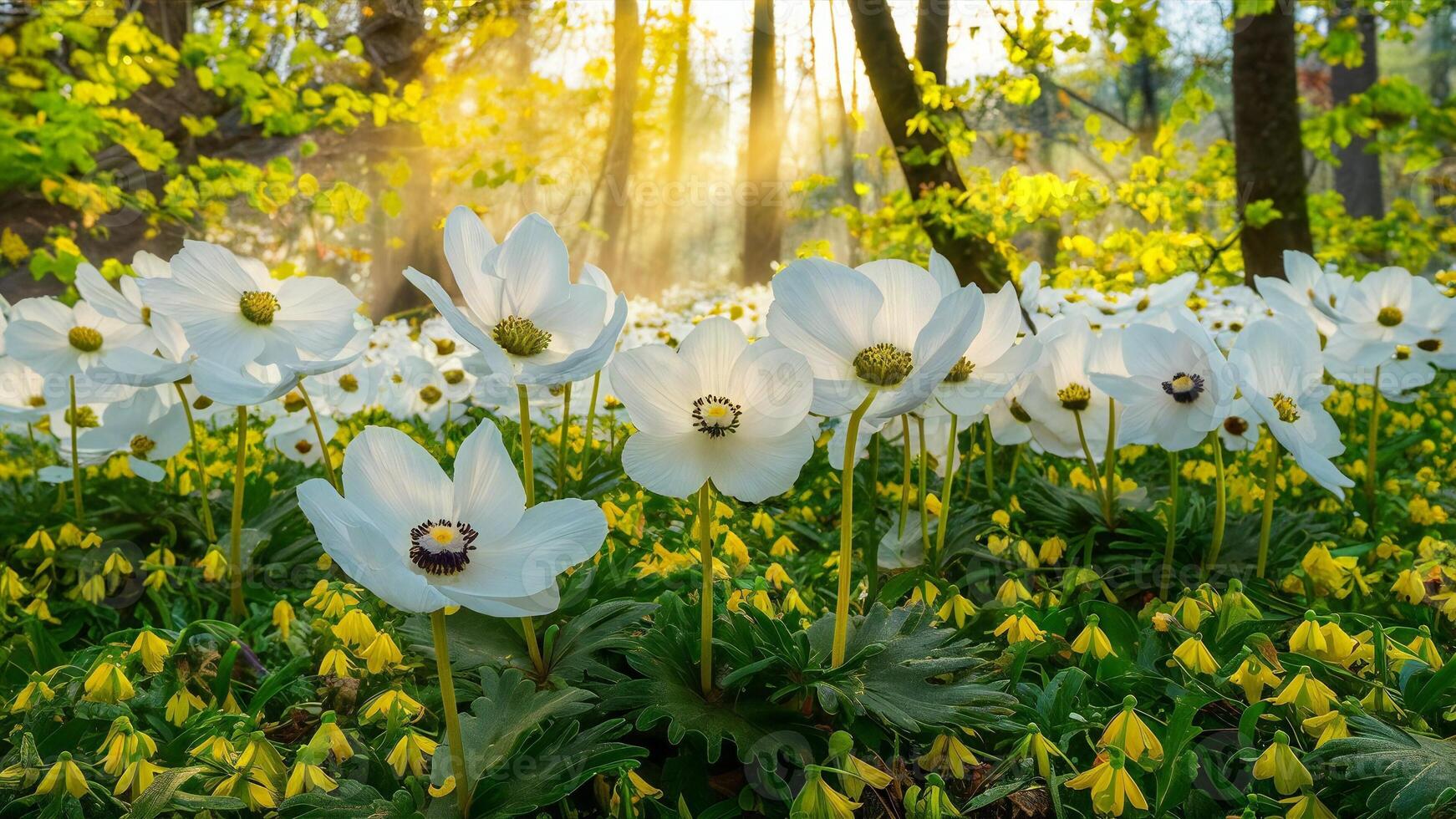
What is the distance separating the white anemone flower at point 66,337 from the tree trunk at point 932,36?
13.1ft

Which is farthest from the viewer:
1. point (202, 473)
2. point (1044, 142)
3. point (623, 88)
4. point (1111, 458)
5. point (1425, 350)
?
point (1044, 142)

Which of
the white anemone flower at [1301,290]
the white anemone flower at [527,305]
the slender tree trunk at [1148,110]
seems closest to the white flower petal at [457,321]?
the white anemone flower at [527,305]

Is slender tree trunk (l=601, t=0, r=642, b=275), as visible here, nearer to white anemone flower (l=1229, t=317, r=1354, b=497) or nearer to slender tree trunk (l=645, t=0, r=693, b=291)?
slender tree trunk (l=645, t=0, r=693, b=291)

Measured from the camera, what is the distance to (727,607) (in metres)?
1.36

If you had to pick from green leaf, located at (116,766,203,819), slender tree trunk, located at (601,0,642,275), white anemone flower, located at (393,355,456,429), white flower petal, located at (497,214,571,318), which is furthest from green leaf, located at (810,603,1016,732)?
slender tree trunk, located at (601,0,642,275)

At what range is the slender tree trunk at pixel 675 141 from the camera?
8.06 meters

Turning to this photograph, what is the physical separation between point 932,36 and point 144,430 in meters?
4.23

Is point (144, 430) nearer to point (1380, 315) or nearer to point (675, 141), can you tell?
point (1380, 315)

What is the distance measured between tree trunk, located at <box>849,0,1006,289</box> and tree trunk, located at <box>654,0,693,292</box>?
4.15 meters

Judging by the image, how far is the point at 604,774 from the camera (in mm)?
1136

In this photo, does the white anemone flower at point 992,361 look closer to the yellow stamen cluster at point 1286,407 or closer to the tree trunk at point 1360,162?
the yellow stamen cluster at point 1286,407

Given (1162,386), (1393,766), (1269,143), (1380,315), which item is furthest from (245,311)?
(1269,143)

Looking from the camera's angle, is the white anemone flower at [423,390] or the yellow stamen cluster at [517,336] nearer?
the yellow stamen cluster at [517,336]

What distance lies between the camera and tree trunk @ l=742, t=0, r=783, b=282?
37.5ft
